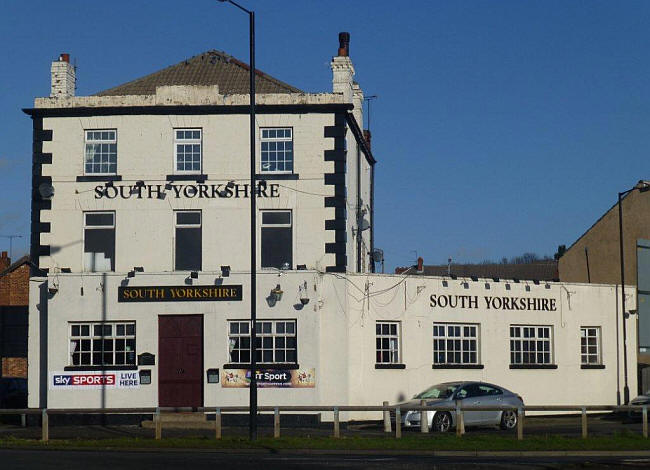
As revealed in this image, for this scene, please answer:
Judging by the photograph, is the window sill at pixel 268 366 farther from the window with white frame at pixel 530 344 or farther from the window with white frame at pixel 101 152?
the window with white frame at pixel 530 344

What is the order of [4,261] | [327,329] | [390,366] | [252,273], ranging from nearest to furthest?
1. [252,273]
2. [327,329]
3. [390,366]
4. [4,261]

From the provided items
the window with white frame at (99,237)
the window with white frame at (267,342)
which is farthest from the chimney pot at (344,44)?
the window with white frame at (267,342)

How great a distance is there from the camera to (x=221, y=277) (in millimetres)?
33656

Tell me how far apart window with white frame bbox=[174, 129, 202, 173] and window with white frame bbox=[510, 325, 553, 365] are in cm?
1235

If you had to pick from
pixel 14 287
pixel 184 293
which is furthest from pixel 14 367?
pixel 184 293

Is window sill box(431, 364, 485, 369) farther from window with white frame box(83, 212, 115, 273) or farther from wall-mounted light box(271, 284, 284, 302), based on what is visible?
window with white frame box(83, 212, 115, 273)

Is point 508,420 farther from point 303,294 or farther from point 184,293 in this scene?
point 184,293

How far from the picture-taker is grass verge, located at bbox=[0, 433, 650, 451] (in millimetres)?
24516

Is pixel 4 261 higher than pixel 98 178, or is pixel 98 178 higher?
pixel 98 178

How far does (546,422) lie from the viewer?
1417 inches

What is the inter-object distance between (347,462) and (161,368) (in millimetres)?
14203

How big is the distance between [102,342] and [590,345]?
17795 mm

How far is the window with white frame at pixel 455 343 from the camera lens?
3644 cm

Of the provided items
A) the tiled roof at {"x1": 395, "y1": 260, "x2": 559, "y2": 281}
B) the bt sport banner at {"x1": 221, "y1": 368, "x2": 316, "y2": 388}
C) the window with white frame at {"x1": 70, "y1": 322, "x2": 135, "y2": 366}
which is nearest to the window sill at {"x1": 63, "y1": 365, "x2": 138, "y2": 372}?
Answer: the window with white frame at {"x1": 70, "y1": 322, "x2": 135, "y2": 366}
